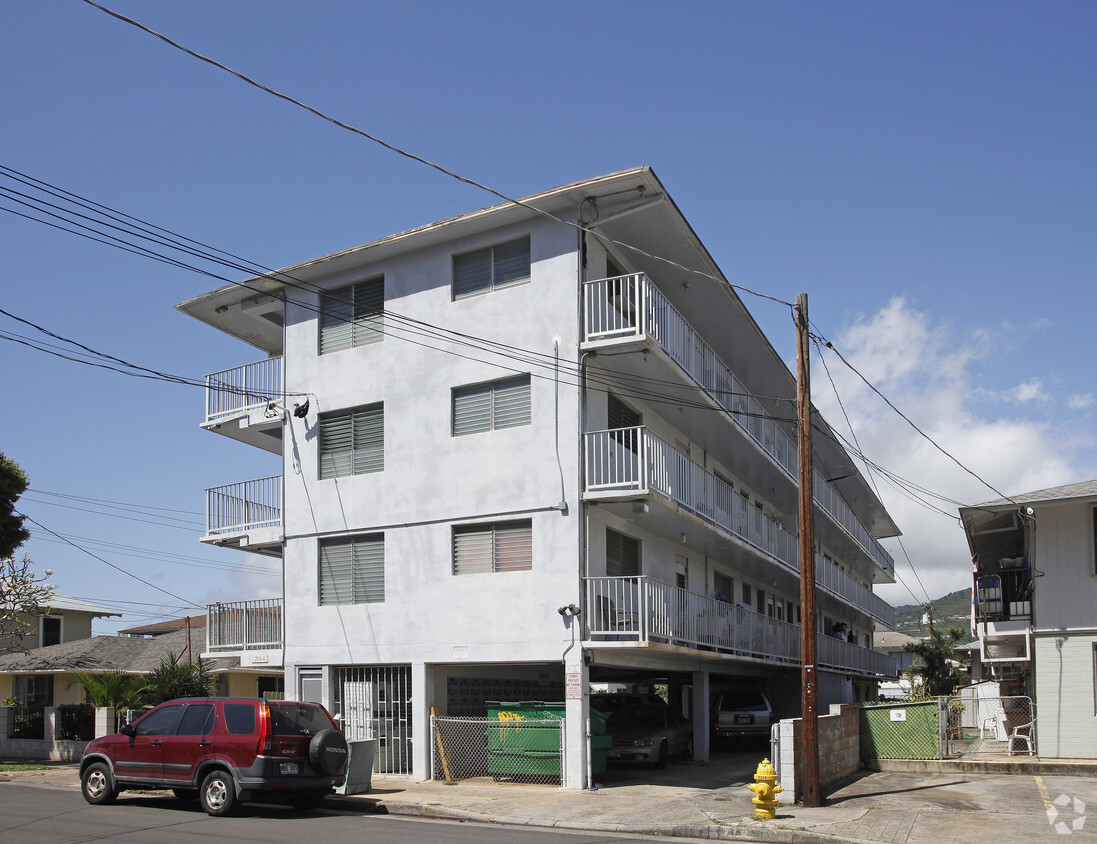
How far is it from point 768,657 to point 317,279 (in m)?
14.4

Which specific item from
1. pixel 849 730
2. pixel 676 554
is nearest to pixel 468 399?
pixel 676 554

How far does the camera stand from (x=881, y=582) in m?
55.0

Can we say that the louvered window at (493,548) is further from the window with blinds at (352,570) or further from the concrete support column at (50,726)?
the concrete support column at (50,726)

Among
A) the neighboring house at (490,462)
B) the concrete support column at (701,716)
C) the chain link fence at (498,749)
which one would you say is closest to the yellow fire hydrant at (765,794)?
the neighboring house at (490,462)

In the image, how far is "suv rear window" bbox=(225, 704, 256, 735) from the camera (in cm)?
1473

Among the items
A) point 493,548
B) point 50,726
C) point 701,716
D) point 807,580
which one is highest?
point 493,548

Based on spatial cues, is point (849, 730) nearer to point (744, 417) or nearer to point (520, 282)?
point (744, 417)

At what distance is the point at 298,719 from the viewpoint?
1526cm

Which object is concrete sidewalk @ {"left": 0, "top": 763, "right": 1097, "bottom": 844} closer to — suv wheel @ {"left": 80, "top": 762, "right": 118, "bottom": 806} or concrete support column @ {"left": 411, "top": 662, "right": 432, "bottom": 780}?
concrete support column @ {"left": 411, "top": 662, "right": 432, "bottom": 780}

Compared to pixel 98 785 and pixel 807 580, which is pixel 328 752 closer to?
pixel 98 785

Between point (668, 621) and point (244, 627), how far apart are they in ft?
31.0

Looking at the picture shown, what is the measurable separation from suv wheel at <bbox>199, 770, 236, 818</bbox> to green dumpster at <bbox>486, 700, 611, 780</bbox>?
523cm

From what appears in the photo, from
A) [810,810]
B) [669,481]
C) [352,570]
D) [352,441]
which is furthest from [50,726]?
[810,810]

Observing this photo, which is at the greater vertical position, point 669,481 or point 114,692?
point 669,481
